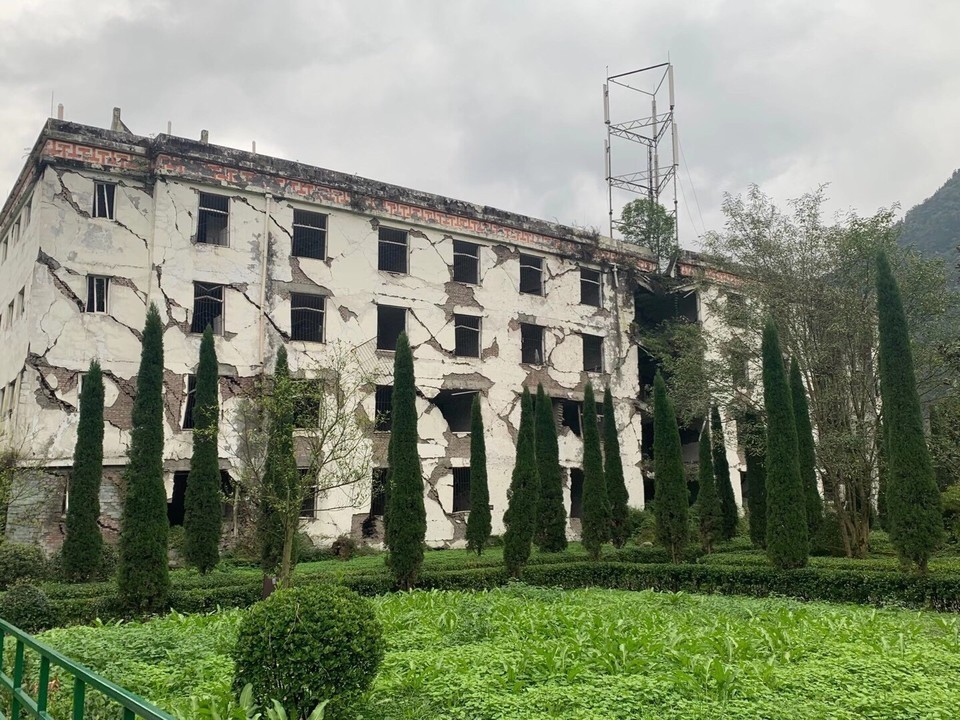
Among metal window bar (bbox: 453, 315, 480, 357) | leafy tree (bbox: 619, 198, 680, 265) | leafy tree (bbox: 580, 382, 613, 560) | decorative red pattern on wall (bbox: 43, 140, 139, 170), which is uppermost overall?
leafy tree (bbox: 619, 198, 680, 265)

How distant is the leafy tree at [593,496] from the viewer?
18.7 metres

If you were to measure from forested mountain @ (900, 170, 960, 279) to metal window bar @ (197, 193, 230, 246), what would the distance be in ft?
115

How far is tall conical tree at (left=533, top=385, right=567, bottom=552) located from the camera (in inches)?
803

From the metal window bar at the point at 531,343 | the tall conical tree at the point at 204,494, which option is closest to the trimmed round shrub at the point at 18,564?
the tall conical tree at the point at 204,494

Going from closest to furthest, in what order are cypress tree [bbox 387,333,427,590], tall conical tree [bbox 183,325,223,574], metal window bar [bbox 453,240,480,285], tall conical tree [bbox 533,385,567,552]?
1. cypress tree [bbox 387,333,427,590]
2. tall conical tree [bbox 183,325,223,574]
3. tall conical tree [bbox 533,385,567,552]
4. metal window bar [bbox 453,240,480,285]

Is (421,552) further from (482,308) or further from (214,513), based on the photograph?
(482,308)

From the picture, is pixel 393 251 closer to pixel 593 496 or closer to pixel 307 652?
pixel 593 496

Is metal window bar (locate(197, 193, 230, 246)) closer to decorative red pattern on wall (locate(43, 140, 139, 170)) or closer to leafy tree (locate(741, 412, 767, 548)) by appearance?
decorative red pattern on wall (locate(43, 140, 139, 170))

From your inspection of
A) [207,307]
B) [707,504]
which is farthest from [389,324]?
[707,504]

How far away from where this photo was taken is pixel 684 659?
7.01 meters

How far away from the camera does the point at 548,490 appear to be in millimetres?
20672

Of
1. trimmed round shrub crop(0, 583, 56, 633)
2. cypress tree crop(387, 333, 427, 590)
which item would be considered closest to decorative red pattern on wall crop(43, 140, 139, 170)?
cypress tree crop(387, 333, 427, 590)

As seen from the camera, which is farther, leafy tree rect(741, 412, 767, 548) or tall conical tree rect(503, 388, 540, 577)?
leafy tree rect(741, 412, 767, 548)

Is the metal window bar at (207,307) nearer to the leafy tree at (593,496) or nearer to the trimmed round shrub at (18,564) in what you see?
the trimmed round shrub at (18,564)
